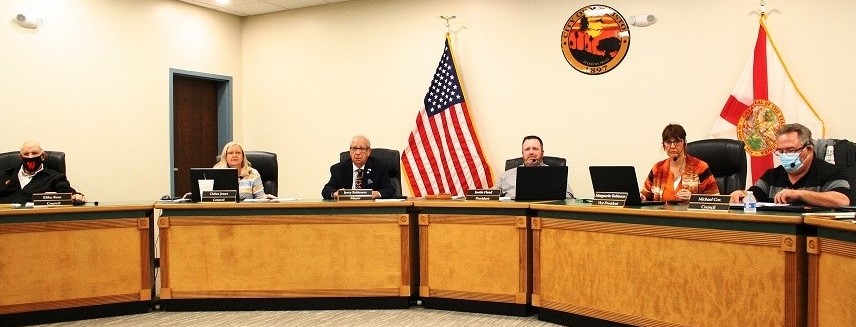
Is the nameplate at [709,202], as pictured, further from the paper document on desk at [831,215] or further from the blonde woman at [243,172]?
the blonde woman at [243,172]

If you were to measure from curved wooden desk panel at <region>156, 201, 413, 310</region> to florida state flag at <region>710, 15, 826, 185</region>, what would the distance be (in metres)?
2.54

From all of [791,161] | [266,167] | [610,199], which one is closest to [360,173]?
[266,167]

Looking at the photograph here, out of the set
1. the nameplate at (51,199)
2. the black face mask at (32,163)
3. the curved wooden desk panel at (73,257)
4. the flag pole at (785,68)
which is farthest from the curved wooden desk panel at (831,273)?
the black face mask at (32,163)

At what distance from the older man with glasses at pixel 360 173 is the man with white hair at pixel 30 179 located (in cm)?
177

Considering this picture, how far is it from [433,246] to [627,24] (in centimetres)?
251

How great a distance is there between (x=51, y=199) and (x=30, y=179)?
29.1 inches

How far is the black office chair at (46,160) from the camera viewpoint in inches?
199

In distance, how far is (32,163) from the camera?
4.94 m

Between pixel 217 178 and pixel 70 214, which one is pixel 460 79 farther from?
pixel 70 214

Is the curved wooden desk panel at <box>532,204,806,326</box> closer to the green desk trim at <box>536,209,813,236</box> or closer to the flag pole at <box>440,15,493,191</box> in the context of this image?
the green desk trim at <box>536,209,813,236</box>

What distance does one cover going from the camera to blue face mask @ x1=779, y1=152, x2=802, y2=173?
11.5 feet

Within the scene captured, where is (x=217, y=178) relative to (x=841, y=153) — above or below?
below

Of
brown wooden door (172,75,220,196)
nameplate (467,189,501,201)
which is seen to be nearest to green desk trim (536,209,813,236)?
nameplate (467,189,501,201)

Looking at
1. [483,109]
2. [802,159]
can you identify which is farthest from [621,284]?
[483,109]
